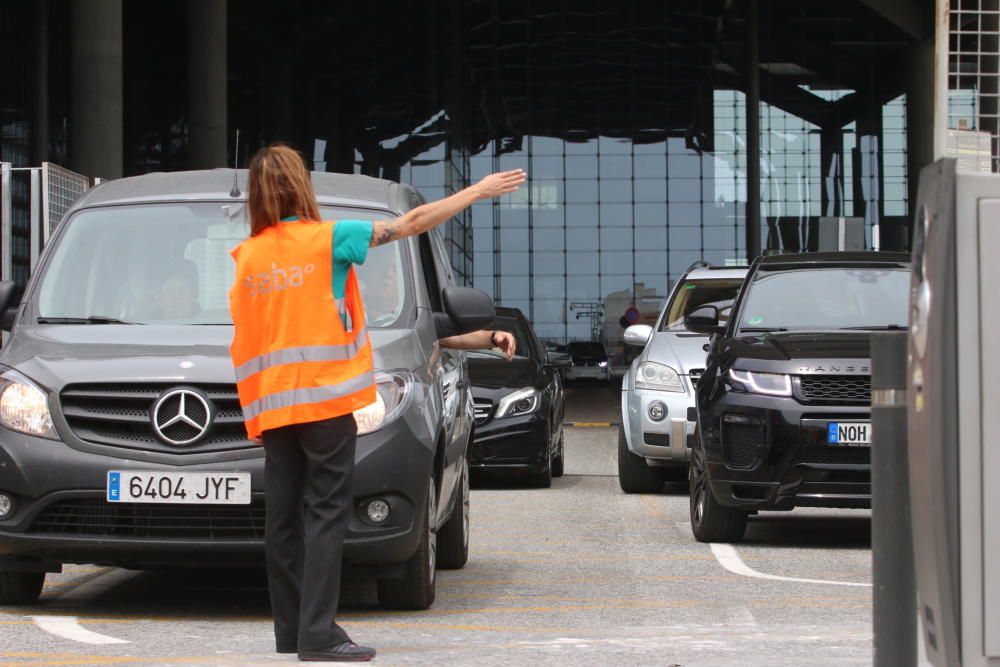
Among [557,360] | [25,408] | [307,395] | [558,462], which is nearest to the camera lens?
[307,395]

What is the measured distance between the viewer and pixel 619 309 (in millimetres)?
72375

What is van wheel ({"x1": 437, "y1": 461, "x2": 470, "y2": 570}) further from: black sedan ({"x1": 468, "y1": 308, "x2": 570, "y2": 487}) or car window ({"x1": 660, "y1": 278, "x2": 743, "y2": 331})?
car window ({"x1": 660, "y1": 278, "x2": 743, "y2": 331})

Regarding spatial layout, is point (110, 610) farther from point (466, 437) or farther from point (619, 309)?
point (619, 309)

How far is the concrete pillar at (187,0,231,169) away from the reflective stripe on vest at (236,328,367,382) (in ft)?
107

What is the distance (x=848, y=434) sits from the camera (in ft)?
28.2

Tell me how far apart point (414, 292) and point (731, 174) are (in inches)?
→ 2460

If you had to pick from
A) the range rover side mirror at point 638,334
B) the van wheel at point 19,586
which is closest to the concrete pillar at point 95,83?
the range rover side mirror at point 638,334

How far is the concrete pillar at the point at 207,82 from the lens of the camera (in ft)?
123

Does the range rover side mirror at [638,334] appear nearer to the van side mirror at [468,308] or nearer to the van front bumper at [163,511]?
the van side mirror at [468,308]

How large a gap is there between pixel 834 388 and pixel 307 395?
14.0ft

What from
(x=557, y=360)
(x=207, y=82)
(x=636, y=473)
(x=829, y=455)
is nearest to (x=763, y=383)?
(x=829, y=455)

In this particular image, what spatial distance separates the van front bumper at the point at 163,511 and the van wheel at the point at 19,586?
16.0 inches

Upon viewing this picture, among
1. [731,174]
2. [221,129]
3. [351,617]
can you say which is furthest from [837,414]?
[731,174]

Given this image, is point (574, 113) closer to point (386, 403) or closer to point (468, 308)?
point (468, 308)
